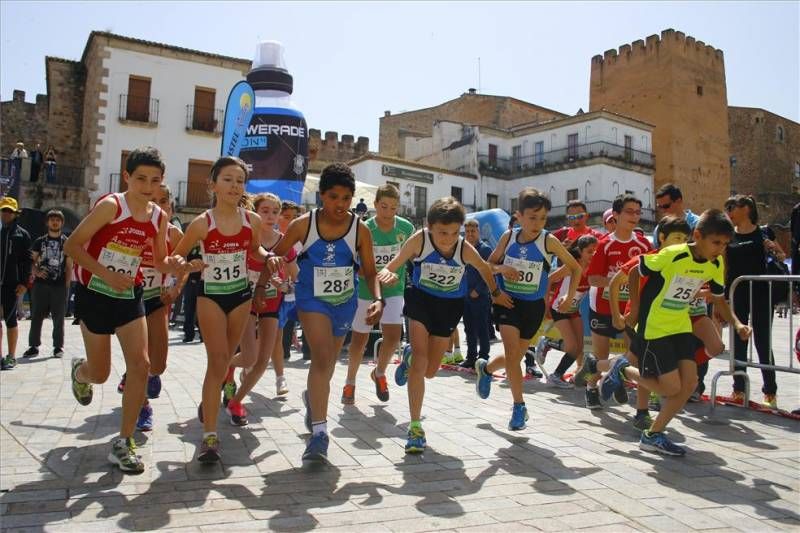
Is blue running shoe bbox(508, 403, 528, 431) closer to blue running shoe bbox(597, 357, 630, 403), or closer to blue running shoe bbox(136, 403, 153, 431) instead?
blue running shoe bbox(597, 357, 630, 403)

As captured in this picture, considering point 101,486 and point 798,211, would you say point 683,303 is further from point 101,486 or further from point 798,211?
point 101,486

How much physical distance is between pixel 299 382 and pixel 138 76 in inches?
1065

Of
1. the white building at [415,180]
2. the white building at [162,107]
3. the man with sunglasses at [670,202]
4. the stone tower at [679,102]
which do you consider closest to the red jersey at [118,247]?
the man with sunglasses at [670,202]

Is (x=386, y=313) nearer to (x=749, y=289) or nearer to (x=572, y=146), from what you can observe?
(x=749, y=289)

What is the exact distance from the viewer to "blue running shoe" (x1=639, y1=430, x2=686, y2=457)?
4547 millimetres

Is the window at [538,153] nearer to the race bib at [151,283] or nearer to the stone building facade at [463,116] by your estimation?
the stone building facade at [463,116]

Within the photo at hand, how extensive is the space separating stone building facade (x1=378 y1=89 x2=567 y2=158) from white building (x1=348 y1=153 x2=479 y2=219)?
9.40 meters

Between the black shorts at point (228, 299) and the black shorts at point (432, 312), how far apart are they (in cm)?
126

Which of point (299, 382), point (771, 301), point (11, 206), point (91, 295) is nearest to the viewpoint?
point (91, 295)

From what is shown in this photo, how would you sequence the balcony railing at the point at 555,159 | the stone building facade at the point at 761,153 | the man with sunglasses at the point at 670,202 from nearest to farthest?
the man with sunglasses at the point at 670,202
the balcony railing at the point at 555,159
the stone building facade at the point at 761,153

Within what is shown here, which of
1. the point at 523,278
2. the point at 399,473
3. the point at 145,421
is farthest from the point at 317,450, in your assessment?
the point at 523,278

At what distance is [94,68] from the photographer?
3047cm

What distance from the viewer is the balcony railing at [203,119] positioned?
3092 centimetres

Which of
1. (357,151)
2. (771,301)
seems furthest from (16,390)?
(357,151)
